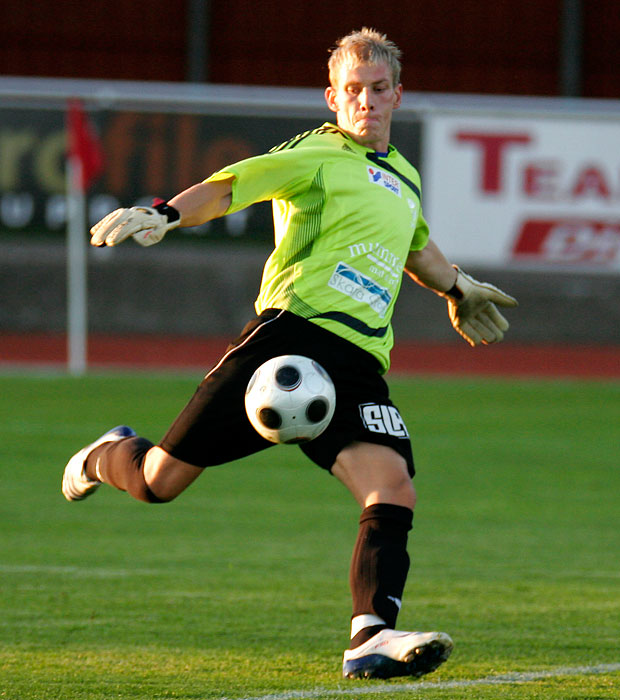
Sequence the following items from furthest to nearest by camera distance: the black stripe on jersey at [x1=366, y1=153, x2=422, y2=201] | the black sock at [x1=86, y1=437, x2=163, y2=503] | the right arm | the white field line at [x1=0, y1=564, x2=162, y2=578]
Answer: the white field line at [x1=0, y1=564, x2=162, y2=578] → the black sock at [x1=86, y1=437, x2=163, y2=503] → the black stripe on jersey at [x1=366, y1=153, x2=422, y2=201] → the right arm

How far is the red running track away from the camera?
18252 millimetres

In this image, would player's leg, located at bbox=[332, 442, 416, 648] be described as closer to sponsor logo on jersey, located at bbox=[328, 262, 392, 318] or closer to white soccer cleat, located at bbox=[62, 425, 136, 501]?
sponsor logo on jersey, located at bbox=[328, 262, 392, 318]

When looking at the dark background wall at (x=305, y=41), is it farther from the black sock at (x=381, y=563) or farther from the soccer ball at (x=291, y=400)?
the black sock at (x=381, y=563)

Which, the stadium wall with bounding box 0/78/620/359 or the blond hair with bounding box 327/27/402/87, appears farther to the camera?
the stadium wall with bounding box 0/78/620/359

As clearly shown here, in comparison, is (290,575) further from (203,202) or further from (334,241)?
(203,202)

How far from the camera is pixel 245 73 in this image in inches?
1017

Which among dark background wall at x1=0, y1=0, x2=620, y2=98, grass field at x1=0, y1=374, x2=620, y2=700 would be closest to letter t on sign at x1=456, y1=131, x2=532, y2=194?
A: grass field at x1=0, y1=374, x2=620, y2=700

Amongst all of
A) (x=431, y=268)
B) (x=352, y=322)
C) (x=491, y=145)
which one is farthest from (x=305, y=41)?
(x=352, y=322)

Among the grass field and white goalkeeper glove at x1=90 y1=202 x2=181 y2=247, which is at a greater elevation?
white goalkeeper glove at x1=90 y1=202 x2=181 y2=247

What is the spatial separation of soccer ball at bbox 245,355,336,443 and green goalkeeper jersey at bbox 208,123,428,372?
21 centimetres

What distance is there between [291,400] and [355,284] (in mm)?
519

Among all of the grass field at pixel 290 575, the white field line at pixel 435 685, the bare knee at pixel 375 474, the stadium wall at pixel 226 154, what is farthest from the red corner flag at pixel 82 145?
the white field line at pixel 435 685

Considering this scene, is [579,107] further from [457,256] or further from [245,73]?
[245,73]

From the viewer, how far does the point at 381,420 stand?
4.30m
